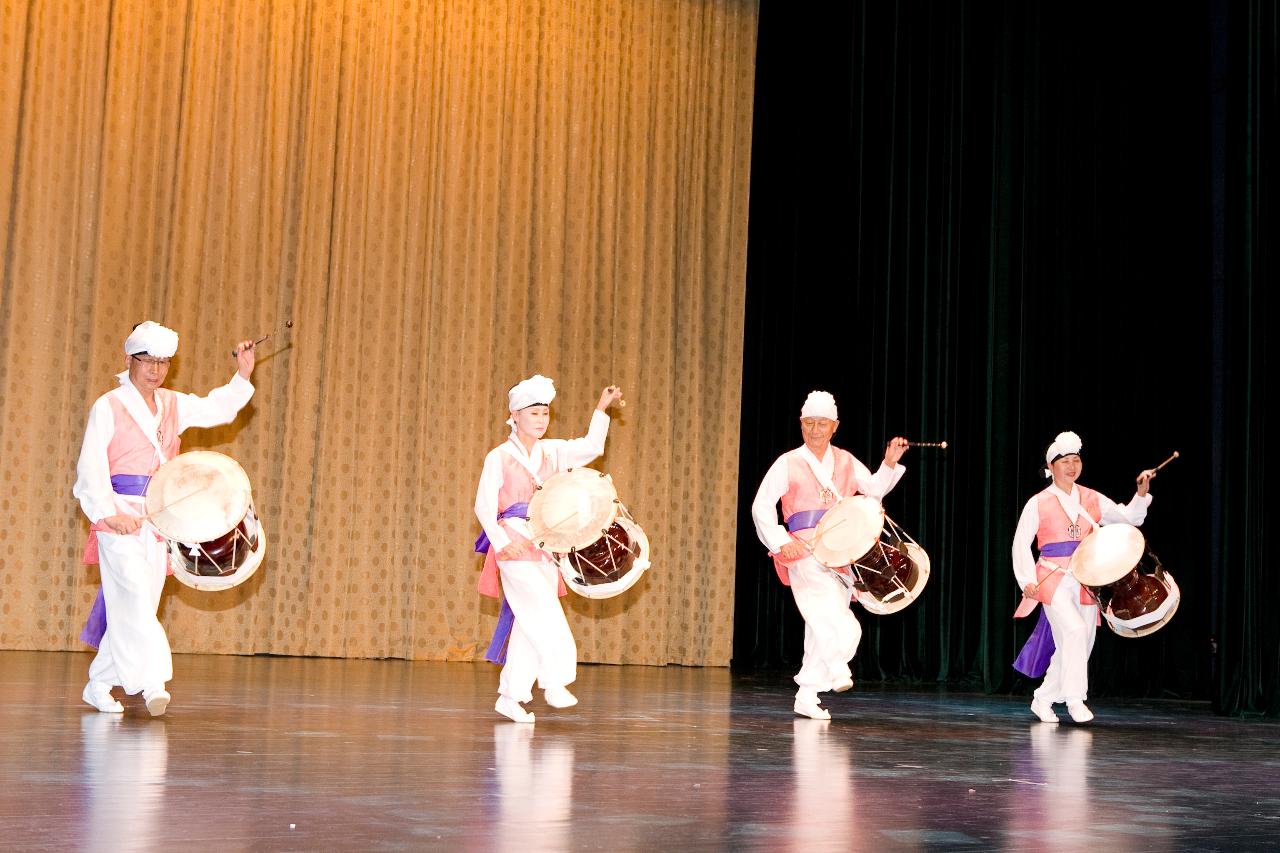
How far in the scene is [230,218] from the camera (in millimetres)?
8539

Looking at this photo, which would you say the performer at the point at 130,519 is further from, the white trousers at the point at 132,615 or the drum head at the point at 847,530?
the drum head at the point at 847,530

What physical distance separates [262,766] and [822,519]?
2.78 m

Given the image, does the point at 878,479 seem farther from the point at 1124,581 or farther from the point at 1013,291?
the point at 1013,291

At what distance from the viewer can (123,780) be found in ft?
10.5

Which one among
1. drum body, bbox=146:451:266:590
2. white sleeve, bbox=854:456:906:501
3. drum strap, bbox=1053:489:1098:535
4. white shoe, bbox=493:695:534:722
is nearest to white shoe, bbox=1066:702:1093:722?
drum strap, bbox=1053:489:1098:535

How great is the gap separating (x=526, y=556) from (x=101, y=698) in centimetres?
149

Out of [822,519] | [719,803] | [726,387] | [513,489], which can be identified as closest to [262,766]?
[719,803]

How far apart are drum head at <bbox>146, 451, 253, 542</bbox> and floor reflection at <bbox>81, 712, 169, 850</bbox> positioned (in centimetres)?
61

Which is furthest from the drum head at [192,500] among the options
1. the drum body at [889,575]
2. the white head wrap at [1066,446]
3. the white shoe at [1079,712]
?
the white head wrap at [1066,446]

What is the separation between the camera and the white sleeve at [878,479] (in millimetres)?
5973

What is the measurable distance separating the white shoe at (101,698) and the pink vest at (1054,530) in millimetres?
3703

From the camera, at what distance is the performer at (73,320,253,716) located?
4.64 meters

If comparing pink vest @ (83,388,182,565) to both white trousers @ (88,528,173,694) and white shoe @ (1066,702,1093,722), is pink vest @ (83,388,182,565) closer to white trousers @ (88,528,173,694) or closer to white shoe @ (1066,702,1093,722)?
white trousers @ (88,528,173,694)

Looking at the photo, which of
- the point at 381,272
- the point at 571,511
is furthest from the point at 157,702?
the point at 381,272
